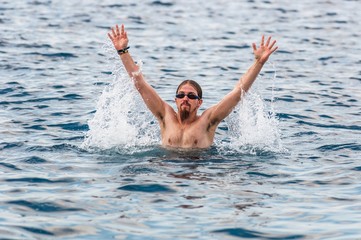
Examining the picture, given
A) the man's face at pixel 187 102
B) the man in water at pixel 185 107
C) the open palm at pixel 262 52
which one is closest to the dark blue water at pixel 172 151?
the man in water at pixel 185 107

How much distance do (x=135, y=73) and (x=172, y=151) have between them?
1.42 m

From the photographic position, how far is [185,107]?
536 inches

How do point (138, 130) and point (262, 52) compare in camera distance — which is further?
point (138, 130)

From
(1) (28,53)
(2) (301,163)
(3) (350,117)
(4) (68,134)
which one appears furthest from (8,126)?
(1) (28,53)

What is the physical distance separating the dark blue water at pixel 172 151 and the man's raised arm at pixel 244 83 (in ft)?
2.03

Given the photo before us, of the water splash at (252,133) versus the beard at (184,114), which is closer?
the beard at (184,114)

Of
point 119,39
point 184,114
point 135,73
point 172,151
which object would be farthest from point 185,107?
point 119,39

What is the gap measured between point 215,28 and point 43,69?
10604 mm

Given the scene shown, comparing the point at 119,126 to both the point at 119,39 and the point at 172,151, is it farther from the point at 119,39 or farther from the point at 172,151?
the point at 119,39

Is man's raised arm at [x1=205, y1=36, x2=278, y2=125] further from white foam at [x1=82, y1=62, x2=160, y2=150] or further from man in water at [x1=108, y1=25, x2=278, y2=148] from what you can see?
white foam at [x1=82, y1=62, x2=160, y2=150]

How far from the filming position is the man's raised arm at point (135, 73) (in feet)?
43.9

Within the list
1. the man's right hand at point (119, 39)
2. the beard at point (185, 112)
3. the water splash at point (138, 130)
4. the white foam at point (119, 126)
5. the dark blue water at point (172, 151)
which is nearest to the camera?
the dark blue water at point (172, 151)

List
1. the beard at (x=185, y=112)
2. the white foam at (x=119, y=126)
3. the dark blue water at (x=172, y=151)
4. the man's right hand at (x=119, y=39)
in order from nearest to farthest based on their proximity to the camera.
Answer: the dark blue water at (x=172, y=151) → the man's right hand at (x=119, y=39) → the beard at (x=185, y=112) → the white foam at (x=119, y=126)

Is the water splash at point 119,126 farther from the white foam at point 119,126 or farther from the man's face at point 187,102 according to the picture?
the man's face at point 187,102
